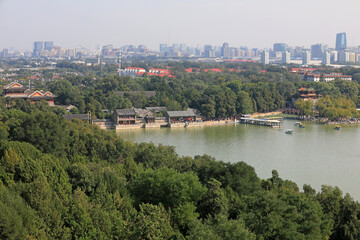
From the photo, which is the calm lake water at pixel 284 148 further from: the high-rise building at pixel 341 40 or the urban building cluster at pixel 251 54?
the high-rise building at pixel 341 40

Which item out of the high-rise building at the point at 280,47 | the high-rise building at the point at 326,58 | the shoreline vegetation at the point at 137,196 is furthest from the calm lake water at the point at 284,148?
the high-rise building at the point at 280,47

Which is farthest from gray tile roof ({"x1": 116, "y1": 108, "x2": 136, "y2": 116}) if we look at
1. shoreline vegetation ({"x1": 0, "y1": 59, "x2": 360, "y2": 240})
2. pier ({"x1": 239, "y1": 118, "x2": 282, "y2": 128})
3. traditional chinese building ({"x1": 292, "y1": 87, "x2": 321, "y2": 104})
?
traditional chinese building ({"x1": 292, "y1": 87, "x2": 321, "y2": 104})

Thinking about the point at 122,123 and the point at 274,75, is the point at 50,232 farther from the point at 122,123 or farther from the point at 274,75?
the point at 274,75

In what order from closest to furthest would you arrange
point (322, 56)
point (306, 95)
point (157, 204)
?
point (157, 204) < point (306, 95) < point (322, 56)

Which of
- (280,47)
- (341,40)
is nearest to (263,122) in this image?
(341,40)

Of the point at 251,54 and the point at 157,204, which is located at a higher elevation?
the point at 251,54

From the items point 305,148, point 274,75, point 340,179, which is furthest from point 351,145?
point 274,75

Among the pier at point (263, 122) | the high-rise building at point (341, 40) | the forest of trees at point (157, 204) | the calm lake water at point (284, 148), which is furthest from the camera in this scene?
the high-rise building at point (341, 40)

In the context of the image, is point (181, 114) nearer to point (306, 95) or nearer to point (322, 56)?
point (306, 95)
